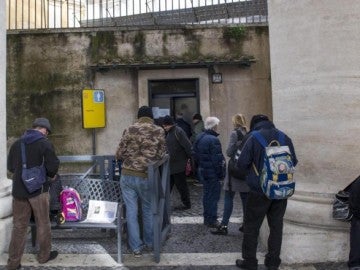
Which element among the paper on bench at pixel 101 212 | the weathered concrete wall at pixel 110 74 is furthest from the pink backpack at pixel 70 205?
the weathered concrete wall at pixel 110 74

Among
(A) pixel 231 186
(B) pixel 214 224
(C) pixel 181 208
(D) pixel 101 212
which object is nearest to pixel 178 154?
(C) pixel 181 208

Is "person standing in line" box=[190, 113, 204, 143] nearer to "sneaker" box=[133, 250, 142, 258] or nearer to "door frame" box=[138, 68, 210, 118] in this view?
"door frame" box=[138, 68, 210, 118]

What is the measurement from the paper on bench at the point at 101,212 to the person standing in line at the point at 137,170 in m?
0.19

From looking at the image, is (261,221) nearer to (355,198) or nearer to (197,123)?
(355,198)

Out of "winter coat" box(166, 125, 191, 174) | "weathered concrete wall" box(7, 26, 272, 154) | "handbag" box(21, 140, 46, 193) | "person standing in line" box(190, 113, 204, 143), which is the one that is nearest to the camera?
"handbag" box(21, 140, 46, 193)

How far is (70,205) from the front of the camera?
5449 mm

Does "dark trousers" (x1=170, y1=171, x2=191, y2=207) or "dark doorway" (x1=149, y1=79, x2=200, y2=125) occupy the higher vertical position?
"dark doorway" (x1=149, y1=79, x2=200, y2=125)

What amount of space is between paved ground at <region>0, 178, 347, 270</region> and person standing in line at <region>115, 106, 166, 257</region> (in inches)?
13.8

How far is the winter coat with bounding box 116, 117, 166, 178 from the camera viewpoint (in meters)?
5.34

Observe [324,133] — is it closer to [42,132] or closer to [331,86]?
[331,86]

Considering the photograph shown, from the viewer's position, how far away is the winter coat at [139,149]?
5336 mm

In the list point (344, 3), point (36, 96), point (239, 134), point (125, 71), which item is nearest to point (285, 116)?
point (239, 134)

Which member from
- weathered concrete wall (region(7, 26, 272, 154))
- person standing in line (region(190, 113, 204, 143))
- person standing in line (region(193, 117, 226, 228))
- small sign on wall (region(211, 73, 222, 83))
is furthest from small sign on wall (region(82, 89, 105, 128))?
person standing in line (region(193, 117, 226, 228))

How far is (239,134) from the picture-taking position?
250 inches
